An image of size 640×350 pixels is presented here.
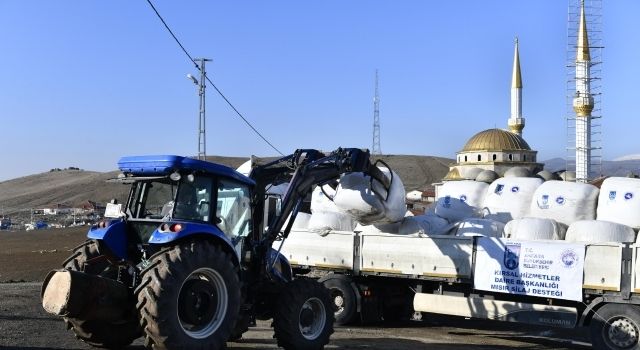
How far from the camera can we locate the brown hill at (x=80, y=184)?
91.9 meters

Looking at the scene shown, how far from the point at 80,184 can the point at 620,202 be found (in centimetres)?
10153

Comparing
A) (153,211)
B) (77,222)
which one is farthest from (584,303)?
(77,222)

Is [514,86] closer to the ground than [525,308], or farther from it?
farther from it

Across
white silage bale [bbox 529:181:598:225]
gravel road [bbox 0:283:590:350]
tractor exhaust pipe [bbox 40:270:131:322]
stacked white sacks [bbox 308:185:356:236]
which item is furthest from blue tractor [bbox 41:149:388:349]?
white silage bale [bbox 529:181:598:225]

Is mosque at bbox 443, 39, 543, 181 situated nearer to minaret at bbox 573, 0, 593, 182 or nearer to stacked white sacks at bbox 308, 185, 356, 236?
Answer: minaret at bbox 573, 0, 593, 182

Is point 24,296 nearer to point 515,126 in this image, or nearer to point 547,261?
point 547,261

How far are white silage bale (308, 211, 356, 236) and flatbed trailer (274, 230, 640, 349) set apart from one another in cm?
13

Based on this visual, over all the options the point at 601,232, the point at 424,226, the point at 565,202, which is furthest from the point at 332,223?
the point at 601,232

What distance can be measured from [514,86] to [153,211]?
77439 millimetres

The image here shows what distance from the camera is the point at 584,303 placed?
10930 millimetres

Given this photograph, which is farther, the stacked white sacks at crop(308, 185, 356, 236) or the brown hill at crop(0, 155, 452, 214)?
the brown hill at crop(0, 155, 452, 214)

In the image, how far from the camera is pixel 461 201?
1461cm

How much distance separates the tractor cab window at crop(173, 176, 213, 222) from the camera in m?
8.34

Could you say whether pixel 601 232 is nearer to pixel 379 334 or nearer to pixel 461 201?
pixel 461 201
